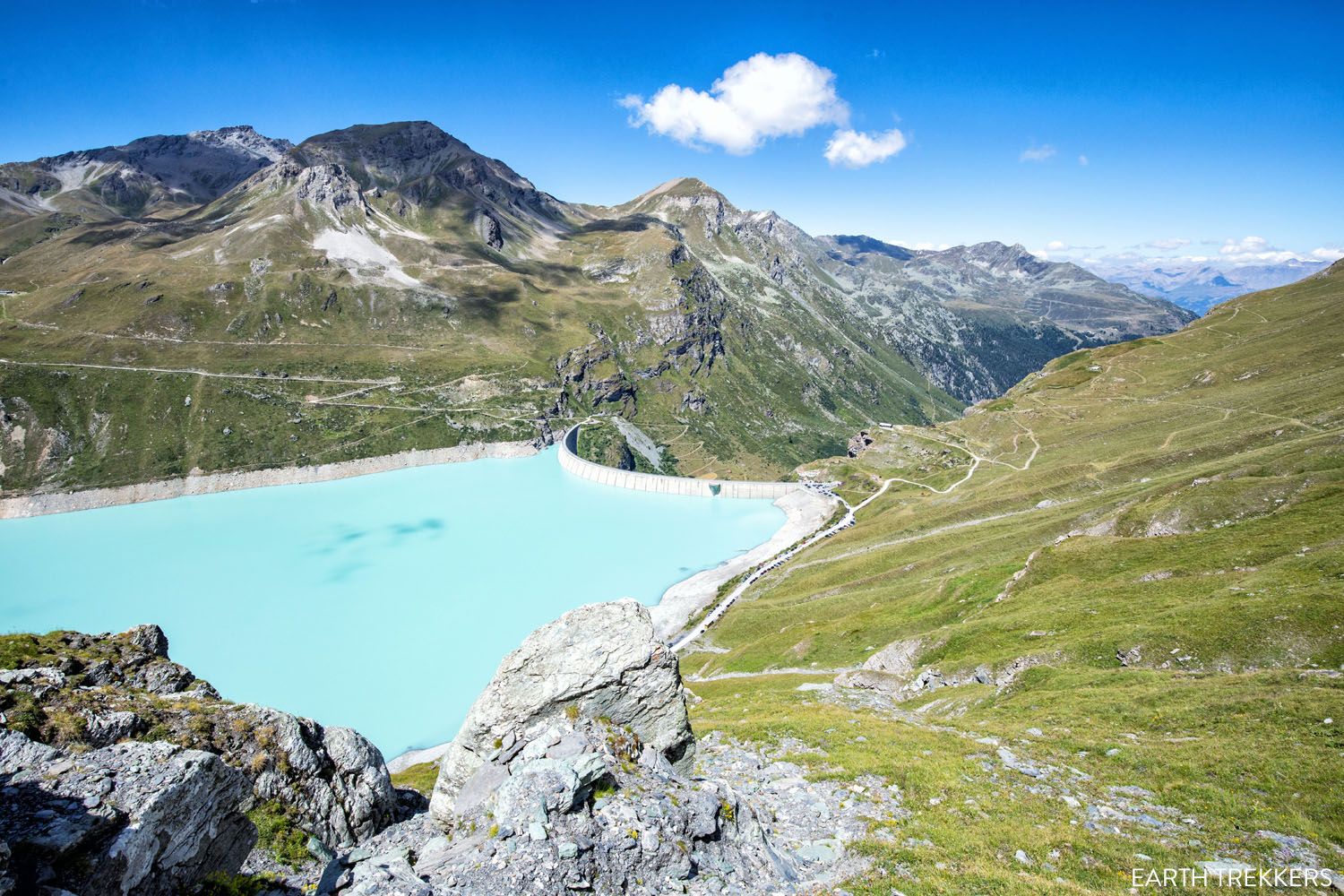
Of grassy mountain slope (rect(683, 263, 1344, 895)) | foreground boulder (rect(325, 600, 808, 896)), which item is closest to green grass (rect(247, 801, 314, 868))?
foreground boulder (rect(325, 600, 808, 896))

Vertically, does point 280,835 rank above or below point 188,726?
below

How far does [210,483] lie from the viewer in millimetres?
161750

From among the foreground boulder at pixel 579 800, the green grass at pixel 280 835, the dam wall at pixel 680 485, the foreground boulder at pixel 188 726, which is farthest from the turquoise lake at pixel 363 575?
the foreground boulder at pixel 579 800

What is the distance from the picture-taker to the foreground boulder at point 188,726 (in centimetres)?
1334

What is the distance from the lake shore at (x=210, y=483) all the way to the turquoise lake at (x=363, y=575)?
3773 millimetres

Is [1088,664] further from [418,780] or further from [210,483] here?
[210,483]

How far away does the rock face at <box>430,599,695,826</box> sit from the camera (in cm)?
1633

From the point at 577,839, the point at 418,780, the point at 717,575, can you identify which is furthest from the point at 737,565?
the point at 577,839

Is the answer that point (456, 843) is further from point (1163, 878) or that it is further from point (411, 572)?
point (411, 572)

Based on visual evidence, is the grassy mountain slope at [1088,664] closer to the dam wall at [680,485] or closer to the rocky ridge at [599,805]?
the rocky ridge at [599,805]

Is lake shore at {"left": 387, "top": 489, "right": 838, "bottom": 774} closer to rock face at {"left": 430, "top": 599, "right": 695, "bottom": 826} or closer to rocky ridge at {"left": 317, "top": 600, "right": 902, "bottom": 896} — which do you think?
rock face at {"left": 430, "top": 599, "right": 695, "bottom": 826}

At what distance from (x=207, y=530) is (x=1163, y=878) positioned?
165m

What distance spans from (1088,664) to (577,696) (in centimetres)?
2712

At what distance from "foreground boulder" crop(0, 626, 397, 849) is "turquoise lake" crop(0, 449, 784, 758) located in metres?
53.9
